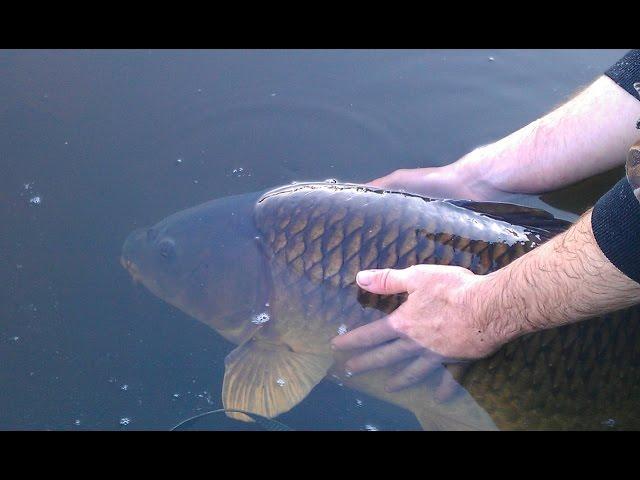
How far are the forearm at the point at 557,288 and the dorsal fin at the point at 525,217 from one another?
1.30ft

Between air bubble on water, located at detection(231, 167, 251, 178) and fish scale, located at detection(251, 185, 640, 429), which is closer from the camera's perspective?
fish scale, located at detection(251, 185, 640, 429)

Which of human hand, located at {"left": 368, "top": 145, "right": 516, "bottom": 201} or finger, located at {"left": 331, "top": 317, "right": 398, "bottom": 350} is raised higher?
human hand, located at {"left": 368, "top": 145, "right": 516, "bottom": 201}

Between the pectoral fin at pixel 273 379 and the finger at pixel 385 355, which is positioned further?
the pectoral fin at pixel 273 379

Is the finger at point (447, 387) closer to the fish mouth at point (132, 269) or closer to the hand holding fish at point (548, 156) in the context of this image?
the hand holding fish at point (548, 156)

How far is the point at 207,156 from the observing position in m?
2.89

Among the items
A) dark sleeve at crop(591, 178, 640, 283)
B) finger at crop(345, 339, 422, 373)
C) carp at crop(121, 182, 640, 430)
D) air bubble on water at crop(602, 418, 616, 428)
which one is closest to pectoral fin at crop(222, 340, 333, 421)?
carp at crop(121, 182, 640, 430)

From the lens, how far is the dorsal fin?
208 cm

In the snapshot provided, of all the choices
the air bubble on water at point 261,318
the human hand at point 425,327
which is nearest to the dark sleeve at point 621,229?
the human hand at point 425,327

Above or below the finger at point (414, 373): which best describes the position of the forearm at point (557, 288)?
above

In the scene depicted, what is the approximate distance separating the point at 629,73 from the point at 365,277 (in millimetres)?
1077

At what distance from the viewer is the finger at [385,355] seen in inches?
78.9

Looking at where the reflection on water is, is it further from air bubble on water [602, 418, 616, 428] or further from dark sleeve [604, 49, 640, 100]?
air bubble on water [602, 418, 616, 428]

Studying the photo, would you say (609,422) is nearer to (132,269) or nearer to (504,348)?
(504,348)

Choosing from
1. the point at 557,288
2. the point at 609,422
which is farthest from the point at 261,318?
the point at 609,422
